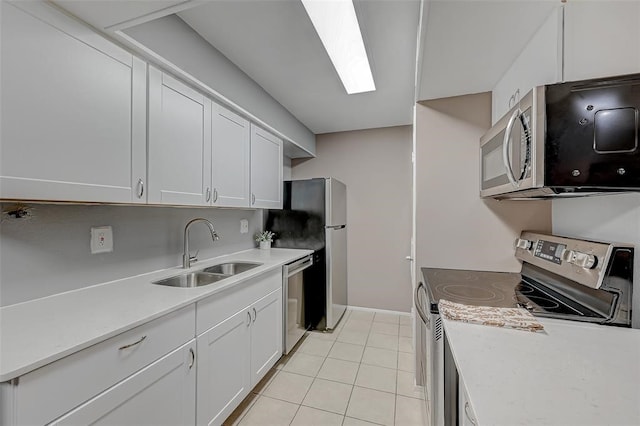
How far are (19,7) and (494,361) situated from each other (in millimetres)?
1905

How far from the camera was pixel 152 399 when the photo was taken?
43.6 inches

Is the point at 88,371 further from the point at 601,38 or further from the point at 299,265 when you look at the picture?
the point at 601,38

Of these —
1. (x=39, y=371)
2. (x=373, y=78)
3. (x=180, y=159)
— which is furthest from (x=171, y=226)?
(x=373, y=78)

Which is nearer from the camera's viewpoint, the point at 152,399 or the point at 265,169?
the point at 152,399

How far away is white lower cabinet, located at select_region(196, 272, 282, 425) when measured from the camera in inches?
55.0

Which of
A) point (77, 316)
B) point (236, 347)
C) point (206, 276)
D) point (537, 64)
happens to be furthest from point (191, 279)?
point (537, 64)

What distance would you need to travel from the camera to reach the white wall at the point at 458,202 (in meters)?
1.72

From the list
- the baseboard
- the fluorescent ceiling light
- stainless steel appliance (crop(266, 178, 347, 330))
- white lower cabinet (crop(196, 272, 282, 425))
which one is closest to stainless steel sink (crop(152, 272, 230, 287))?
white lower cabinet (crop(196, 272, 282, 425))

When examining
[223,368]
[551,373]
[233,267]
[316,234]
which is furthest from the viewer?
[316,234]

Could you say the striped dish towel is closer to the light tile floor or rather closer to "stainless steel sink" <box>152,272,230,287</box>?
the light tile floor

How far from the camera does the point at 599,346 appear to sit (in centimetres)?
83

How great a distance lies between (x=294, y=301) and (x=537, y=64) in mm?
2261

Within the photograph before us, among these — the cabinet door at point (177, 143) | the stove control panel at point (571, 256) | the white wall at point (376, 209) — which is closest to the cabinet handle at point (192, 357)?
the cabinet door at point (177, 143)

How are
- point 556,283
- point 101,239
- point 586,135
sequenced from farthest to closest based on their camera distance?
point 101,239 < point 556,283 < point 586,135
